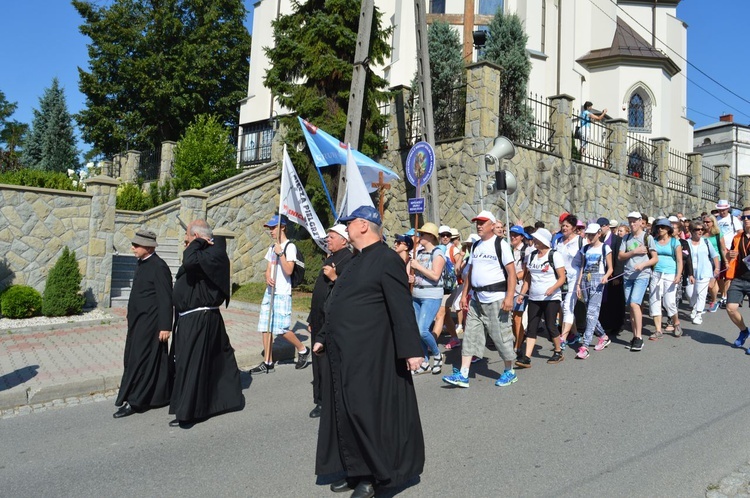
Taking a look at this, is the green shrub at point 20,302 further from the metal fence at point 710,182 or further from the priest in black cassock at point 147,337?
the metal fence at point 710,182

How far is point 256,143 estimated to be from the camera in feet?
93.5

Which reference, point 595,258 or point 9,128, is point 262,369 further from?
point 9,128

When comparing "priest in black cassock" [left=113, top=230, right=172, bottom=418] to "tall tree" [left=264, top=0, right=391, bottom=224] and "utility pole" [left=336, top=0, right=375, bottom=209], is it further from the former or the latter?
"tall tree" [left=264, top=0, right=391, bottom=224]

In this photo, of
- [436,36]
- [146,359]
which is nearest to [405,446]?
[146,359]

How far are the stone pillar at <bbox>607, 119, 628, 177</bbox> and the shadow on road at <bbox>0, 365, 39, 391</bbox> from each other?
17.3 m

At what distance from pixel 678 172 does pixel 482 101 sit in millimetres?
12270

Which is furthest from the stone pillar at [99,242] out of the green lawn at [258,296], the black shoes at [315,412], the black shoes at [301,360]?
the black shoes at [315,412]

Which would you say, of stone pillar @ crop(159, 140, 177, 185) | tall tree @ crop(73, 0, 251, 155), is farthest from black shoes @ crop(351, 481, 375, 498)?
tall tree @ crop(73, 0, 251, 155)

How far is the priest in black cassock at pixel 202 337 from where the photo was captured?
589cm

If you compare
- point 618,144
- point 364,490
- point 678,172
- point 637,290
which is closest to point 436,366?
point 637,290

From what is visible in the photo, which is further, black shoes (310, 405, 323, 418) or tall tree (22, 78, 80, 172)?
tall tree (22, 78, 80, 172)

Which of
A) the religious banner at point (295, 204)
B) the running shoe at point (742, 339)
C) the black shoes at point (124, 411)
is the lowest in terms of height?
the black shoes at point (124, 411)

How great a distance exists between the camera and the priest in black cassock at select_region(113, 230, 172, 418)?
6.23m

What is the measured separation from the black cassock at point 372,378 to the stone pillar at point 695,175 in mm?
23544
